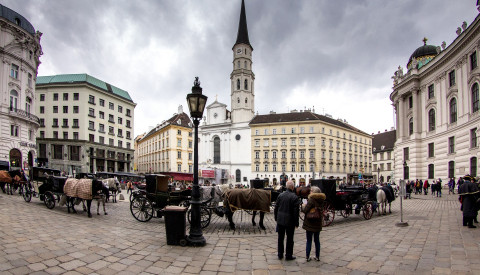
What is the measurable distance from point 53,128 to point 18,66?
799 inches

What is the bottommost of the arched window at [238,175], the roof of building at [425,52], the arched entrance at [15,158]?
the arched window at [238,175]

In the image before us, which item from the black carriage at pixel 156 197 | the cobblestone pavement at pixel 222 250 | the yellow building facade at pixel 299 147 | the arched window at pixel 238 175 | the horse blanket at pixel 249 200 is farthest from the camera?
the arched window at pixel 238 175

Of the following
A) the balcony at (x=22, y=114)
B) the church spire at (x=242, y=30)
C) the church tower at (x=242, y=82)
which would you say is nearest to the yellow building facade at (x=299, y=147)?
the church tower at (x=242, y=82)

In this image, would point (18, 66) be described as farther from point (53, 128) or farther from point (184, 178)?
point (184, 178)

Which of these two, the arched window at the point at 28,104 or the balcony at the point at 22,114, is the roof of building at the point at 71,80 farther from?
the balcony at the point at 22,114

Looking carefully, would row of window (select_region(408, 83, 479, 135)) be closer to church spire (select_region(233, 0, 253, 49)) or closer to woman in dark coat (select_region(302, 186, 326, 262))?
woman in dark coat (select_region(302, 186, 326, 262))

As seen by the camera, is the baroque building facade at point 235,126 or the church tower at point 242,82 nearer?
the baroque building facade at point 235,126

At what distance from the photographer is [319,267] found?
5.55 m

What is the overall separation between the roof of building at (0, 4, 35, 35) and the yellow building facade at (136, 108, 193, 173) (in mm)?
33204

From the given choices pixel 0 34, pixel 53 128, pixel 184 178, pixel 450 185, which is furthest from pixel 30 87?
pixel 450 185

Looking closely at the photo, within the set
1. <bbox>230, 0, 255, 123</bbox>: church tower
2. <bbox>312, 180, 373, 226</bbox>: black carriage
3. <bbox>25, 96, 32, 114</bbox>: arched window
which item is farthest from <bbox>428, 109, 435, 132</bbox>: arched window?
<bbox>25, 96, 32, 114</bbox>: arched window

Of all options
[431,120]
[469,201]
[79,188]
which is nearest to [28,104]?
[79,188]

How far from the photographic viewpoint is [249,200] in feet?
30.7

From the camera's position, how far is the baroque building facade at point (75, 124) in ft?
158
